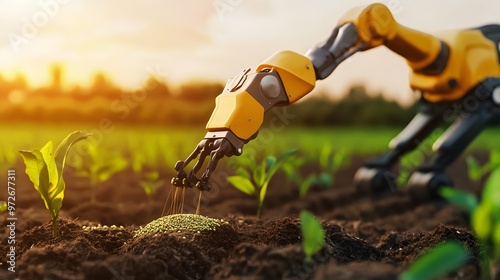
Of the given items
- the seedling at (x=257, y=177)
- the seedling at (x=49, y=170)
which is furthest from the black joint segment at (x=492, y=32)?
the seedling at (x=49, y=170)

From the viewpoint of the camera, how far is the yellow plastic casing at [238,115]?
9.08 feet

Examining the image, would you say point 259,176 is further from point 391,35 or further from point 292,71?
point 391,35

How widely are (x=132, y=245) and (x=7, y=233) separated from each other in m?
1.05

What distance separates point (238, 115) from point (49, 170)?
2.75 feet

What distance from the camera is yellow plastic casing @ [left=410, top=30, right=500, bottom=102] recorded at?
15.2ft

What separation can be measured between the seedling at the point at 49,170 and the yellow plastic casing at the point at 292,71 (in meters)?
0.94

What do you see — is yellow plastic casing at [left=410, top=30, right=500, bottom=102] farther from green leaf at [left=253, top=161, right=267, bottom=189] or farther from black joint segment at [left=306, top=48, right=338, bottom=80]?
green leaf at [left=253, top=161, right=267, bottom=189]

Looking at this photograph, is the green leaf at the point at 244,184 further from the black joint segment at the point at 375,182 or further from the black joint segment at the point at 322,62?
the black joint segment at the point at 375,182

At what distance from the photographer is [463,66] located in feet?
15.3

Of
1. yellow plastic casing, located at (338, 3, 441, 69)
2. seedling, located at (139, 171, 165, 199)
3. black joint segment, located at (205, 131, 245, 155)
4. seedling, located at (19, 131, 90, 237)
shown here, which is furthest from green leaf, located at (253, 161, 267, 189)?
seedling, located at (139, 171, 165, 199)

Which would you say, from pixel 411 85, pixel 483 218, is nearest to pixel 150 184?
pixel 411 85

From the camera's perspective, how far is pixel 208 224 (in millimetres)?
2834

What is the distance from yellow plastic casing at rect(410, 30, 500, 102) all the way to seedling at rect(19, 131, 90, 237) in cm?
287

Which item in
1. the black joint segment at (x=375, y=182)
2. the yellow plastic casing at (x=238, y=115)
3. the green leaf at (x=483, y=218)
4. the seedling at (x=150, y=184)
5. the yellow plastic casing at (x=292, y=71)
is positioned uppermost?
the yellow plastic casing at (x=292, y=71)
